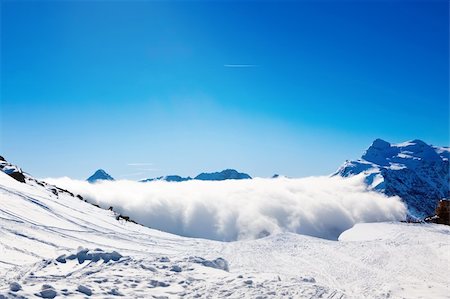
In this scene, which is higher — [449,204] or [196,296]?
[449,204]

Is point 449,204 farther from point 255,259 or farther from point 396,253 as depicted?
point 255,259

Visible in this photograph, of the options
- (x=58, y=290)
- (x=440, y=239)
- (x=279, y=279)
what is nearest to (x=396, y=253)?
(x=440, y=239)

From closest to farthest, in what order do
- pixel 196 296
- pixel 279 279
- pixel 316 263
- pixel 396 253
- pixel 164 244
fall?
pixel 196 296 → pixel 279 279 → pixel 316 263 → pixel 396 253 → pixel 164 244

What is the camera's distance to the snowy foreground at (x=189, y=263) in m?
13.5

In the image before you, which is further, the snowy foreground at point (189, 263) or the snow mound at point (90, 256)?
the snow mound at point (90, 256)

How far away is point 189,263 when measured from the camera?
54.4 ft

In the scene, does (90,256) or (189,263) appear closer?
(90,256)

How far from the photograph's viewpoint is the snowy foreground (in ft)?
44.3

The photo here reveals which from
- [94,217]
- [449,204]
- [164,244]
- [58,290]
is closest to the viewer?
[58,290]

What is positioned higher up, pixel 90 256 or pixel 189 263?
pixel 90 256

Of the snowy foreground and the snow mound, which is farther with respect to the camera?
the snow mound

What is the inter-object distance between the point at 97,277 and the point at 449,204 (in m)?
40.5

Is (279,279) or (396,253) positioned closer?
(279,279)

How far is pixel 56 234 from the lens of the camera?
72.2ft
